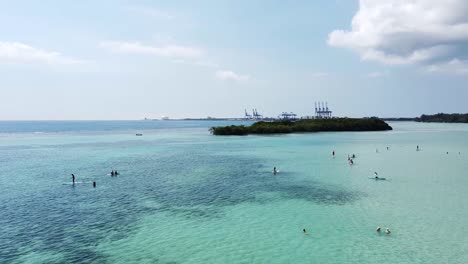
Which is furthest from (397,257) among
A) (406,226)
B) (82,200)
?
(82,200)

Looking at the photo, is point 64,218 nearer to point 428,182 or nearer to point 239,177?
point 239,177

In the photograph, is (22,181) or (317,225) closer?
(317,225)

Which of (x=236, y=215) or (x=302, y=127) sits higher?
(x=302, y=127)

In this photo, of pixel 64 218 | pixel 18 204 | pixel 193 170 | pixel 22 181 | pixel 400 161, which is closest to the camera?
pixel 64 218

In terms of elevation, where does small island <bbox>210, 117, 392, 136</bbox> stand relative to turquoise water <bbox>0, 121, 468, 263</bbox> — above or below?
above

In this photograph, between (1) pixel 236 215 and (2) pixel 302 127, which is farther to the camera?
(2) pixel 302 127

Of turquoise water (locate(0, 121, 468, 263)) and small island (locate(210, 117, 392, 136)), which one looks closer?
turquoise water (locate(0, 121, 468, 263))

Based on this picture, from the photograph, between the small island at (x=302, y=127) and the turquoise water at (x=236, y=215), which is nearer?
the turquoise water at (x=236, y=215)

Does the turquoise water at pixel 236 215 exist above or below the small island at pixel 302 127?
below
